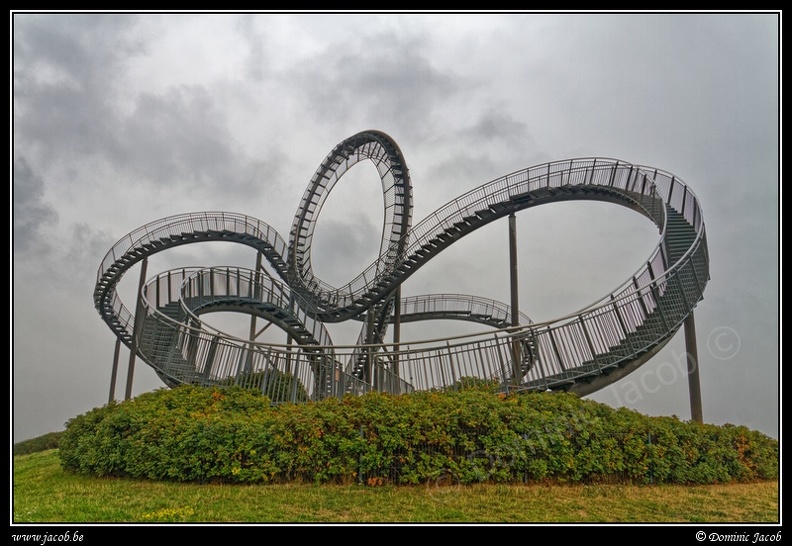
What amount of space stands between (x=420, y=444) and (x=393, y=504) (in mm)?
1260

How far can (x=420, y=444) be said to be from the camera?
28.1 feet

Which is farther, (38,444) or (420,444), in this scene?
(38,444)

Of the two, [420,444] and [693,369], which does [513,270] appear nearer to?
[693,369]

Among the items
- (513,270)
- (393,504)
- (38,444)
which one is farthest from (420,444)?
(38,444)

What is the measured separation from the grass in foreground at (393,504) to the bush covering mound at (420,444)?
259 millimetres

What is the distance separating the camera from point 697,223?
611 inches

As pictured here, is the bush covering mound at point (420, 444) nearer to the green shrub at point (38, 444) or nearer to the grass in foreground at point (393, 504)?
the grass in foreground at point (393, 504)

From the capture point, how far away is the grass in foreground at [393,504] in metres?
7.04

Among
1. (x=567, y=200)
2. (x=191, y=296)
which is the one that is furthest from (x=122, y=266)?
(x=567, y=200)

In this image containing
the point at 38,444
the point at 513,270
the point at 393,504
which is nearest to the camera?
the point at 393,504

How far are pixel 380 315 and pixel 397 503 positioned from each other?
19.7 metres

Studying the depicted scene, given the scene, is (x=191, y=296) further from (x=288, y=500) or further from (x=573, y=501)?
(x=573, y=501)

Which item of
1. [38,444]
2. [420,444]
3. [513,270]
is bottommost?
[38,444]

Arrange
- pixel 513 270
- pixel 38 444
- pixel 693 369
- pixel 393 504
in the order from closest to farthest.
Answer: pixel 393 504, pixel 693 369, pixel 513 270, pixel 38 444
